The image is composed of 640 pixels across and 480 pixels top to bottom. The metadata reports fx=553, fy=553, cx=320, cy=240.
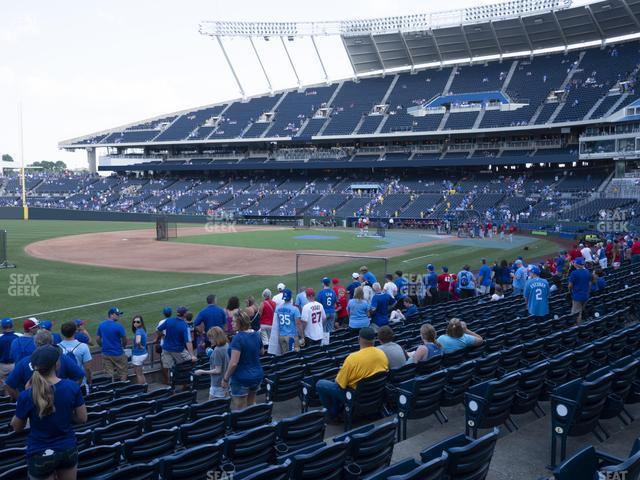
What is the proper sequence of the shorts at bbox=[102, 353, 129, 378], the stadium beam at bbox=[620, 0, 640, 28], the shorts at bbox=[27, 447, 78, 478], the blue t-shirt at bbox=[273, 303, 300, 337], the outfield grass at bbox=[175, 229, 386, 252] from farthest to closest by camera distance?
the stadium beam at bbox=[620, 0, 640, 28] → the outfield grass at bbox=[175, 229, 386, 252] → the blue t-shirt at bbox=[273, 303, 300, 337] → the shorts at bbox=[102, 353, 129, 378] → the shorts at bbox=[27, 447, 78, 478]

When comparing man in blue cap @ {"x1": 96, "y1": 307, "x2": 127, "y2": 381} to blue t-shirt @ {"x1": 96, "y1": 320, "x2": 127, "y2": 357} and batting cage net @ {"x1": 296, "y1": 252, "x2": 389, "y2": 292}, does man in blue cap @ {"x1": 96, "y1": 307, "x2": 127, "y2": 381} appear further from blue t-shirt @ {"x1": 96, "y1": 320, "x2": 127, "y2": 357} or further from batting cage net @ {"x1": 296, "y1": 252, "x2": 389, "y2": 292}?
batting cage net @ {"x1": 296, "y1": 252, "x2": 389, "y2": 292}

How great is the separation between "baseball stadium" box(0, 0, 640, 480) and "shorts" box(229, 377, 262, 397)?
39mm

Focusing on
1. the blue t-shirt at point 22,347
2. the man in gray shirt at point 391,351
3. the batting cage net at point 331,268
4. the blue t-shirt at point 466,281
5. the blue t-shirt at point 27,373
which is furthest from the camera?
the batting cage net at point 331,268

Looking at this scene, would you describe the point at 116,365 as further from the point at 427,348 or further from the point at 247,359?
the point at 427,348

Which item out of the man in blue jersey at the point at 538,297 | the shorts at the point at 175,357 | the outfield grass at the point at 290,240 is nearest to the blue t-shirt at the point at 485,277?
the man in blue jersey at the point at 538,297

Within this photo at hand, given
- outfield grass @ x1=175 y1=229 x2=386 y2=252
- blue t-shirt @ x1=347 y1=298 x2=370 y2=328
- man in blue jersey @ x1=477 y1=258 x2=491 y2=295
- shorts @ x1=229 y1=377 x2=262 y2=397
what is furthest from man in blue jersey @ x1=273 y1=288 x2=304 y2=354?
outfield grass @ x1=175 y1=229 x2=386 y2=252

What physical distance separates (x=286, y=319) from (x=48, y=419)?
21.1ft

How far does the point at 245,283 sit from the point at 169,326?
1411 cm

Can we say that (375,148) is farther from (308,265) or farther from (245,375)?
(245,375)

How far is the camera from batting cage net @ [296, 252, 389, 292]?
2451 centimetres

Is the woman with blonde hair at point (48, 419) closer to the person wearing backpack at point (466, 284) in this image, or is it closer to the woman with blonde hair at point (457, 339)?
the woman with blonde hair at point (457, 339)

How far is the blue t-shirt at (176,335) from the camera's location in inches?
404

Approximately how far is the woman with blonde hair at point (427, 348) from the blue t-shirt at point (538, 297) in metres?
4.32

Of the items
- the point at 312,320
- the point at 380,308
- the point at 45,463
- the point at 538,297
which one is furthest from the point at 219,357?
the point at 538,297
